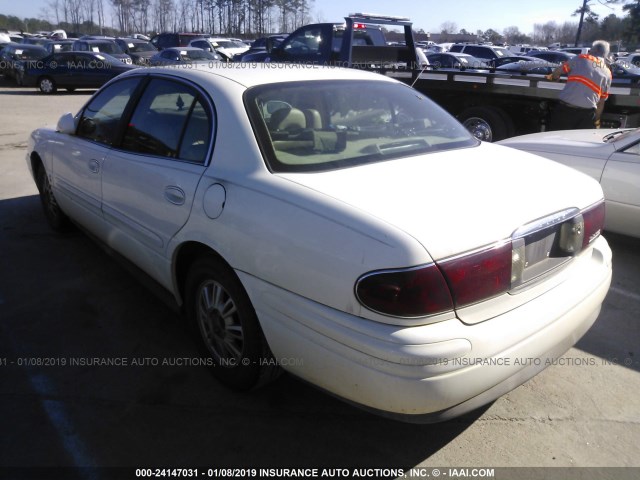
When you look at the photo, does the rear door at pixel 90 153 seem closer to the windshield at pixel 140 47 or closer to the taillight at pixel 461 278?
the taillight at pixel 461 278

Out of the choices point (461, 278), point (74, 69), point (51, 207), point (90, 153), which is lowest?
point (51, 207)

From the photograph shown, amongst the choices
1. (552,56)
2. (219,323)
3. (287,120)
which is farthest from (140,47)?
(219,323)

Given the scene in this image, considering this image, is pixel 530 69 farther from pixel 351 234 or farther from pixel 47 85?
pixel 47 85

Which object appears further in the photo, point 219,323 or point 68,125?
point 68,125

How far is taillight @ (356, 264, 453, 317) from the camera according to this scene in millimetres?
1992

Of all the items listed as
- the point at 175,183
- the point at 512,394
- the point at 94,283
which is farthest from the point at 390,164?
the point at 94,283

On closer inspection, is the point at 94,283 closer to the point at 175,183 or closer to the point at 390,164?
the point at 175,183

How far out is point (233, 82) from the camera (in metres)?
2.94

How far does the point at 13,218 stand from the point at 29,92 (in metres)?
16.8

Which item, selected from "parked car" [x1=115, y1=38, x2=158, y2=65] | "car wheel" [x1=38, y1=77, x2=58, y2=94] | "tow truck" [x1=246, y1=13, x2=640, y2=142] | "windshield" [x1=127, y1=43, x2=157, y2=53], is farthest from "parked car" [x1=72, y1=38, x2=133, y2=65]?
"tow truck" [x1=246, y1=13, x2=640, y2=142]

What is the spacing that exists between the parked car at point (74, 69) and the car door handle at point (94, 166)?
1652 cm

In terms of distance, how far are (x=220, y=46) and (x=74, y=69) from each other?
9.42 metres

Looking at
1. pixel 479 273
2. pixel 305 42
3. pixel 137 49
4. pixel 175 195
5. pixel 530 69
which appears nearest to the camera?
pixel 479 273

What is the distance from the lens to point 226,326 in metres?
2.80
